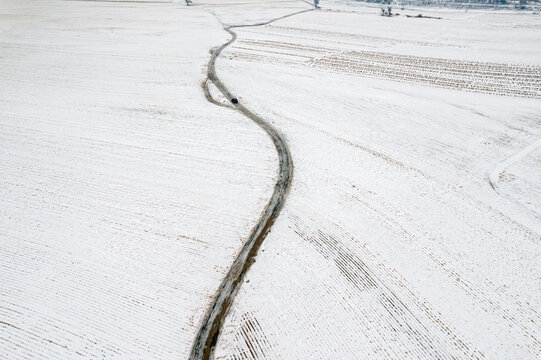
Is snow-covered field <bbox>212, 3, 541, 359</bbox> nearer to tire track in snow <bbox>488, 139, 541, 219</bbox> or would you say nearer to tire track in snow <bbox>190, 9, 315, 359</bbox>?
tire track in snow <bbox>488, 139, 541, 219</bbox>

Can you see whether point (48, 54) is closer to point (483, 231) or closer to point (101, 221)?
point (101, 221)

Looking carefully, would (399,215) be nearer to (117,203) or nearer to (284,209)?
(284,209)

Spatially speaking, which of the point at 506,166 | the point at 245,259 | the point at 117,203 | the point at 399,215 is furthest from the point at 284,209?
the point at 506,166

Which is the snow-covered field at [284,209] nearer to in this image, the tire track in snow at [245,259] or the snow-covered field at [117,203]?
the snow-covered field at [117,203]

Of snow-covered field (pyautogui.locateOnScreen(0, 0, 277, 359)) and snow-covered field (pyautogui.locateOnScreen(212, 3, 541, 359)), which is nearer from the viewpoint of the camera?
snow-covered field (pyautogui.locateOnScreen(212, 3, 541, 359))

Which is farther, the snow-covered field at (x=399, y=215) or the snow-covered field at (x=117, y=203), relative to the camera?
the snow-covered field at (x=117, y=203)

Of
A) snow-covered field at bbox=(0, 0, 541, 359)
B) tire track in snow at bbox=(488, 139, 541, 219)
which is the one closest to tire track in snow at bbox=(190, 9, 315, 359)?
snow-covered field at bbox=(0, 0, 541, 359)

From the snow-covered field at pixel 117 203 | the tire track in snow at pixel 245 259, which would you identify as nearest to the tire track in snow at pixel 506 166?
the tire track in snow at pixel 245 259
